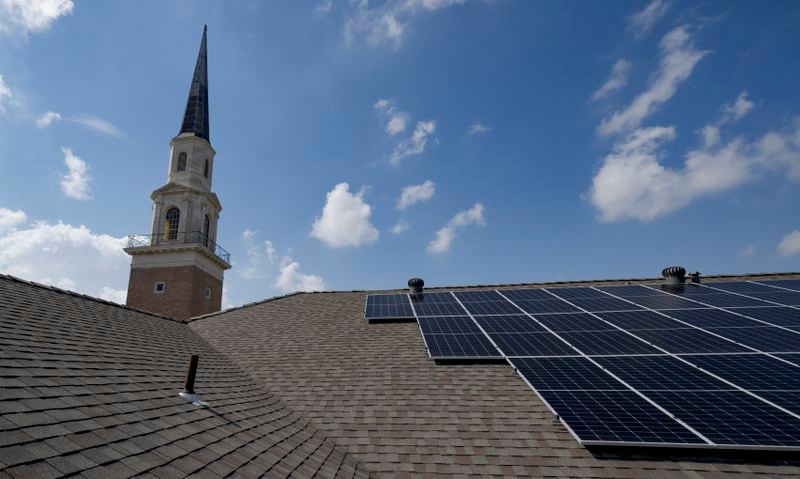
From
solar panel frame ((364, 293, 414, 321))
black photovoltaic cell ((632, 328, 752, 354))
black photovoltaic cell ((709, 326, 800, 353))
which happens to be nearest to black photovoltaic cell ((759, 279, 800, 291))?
black photovoltaic cell ((709, 326, 800, 353))

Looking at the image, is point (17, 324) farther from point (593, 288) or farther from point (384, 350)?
point (593, 288)

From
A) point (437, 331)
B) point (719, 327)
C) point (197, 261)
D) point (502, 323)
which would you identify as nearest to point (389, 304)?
point (437, 331)

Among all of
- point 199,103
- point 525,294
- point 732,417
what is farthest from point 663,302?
point 199,103

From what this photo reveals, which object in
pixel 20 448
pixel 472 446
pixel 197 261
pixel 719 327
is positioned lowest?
pixel 472 446

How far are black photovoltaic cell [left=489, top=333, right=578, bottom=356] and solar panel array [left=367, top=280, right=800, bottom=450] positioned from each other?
3 cm

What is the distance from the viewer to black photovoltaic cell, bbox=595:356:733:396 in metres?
7.94

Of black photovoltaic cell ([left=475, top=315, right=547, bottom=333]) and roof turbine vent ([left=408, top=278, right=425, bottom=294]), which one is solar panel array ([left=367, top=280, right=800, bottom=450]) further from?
roof turbine vent ([left=408, top=278, right=425, bottom=294])

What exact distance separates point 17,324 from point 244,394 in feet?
13.2

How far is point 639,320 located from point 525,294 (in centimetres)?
447

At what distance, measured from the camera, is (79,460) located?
3.60 meters

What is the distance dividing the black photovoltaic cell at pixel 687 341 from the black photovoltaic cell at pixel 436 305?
5403mm

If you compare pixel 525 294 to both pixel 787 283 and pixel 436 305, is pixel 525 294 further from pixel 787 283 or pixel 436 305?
pixel 787 283

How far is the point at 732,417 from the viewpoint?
696cm

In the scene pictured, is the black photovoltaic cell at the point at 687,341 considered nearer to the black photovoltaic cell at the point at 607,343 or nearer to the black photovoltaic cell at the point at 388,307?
the black photovoltaic cell at the point at 607,343
